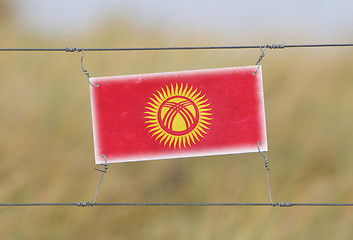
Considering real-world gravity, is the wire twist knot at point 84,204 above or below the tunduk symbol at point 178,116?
below

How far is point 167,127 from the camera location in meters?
8.05

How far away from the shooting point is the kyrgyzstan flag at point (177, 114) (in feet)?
26.4

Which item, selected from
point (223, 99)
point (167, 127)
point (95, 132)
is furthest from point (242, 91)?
point (95, 132)

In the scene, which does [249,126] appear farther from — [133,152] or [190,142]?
[133,152]

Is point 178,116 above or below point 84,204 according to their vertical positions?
above

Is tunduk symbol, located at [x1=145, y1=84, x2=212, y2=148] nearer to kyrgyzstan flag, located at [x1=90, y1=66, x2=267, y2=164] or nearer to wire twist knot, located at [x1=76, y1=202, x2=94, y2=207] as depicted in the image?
kyrgyzstan flag, located at [x1=90, y1=66, x2=267, y2=164]

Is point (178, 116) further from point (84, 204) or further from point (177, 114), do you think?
point (84, 204)

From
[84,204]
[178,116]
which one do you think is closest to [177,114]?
[178,116]

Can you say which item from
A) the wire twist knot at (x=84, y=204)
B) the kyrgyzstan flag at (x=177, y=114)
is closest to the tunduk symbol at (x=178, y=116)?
the kyrgyzstan flag at (x=177, y=114)

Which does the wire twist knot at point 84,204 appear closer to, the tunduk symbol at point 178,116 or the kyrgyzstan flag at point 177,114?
the kyrgyzstan flag at point 177,114

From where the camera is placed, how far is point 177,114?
8047mm

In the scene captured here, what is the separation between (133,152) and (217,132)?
751 millimetres

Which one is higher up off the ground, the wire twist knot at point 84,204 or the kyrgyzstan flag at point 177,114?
the kyrgyzstan flag at point 177,114

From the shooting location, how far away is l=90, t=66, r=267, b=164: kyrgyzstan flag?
26.4 ft
